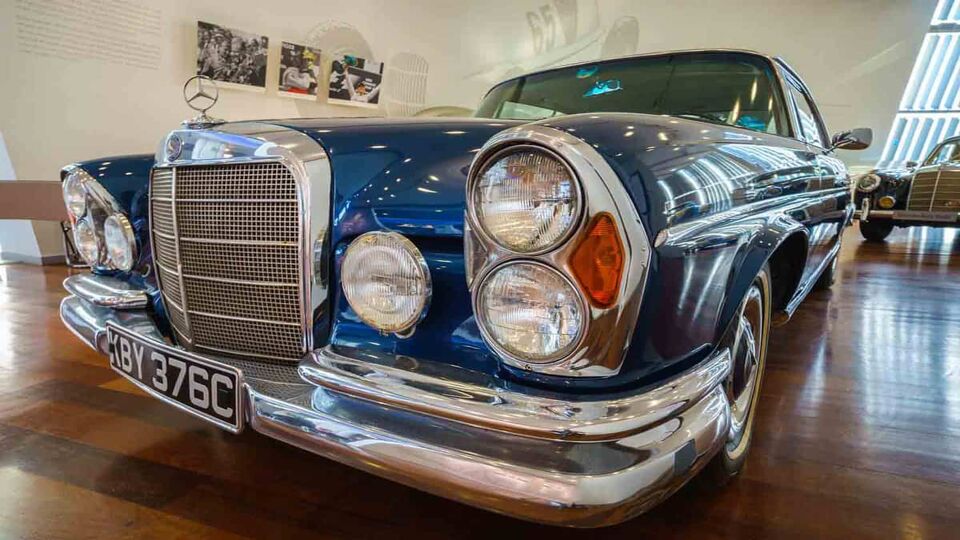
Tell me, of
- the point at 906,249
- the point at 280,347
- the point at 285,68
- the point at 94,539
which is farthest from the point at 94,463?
the point at 906,249

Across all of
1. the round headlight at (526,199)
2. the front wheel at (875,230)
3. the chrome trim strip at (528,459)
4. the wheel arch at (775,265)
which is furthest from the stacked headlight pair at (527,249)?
the front wheel at (875,230)

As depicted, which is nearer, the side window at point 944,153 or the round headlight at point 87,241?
the round headlight at point 87,241

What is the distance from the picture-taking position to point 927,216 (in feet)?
19.4

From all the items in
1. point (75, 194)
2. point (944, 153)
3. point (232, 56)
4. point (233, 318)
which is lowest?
point (233, 318)

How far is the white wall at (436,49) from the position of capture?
14.5 feet

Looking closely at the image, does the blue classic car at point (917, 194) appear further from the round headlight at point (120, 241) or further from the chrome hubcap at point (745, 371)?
the round headlight at point (120, 241)

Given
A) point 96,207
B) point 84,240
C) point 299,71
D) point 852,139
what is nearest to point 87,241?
point 84,240

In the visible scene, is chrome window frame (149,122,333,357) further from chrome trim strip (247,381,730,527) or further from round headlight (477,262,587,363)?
round headlight (477,262,587,363)

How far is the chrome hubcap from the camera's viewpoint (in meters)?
1.34

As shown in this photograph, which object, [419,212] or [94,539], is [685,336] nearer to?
[419,212]

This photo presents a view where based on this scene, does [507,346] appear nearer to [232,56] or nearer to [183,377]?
[183,377]

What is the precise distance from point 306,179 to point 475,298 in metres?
0.45

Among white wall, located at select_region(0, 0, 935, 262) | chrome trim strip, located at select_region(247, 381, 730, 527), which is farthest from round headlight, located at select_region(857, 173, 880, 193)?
chrome trim strip, located at select_region(247, 381, 730, 527)

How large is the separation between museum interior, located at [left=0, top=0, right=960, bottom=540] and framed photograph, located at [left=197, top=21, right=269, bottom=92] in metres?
3.26
